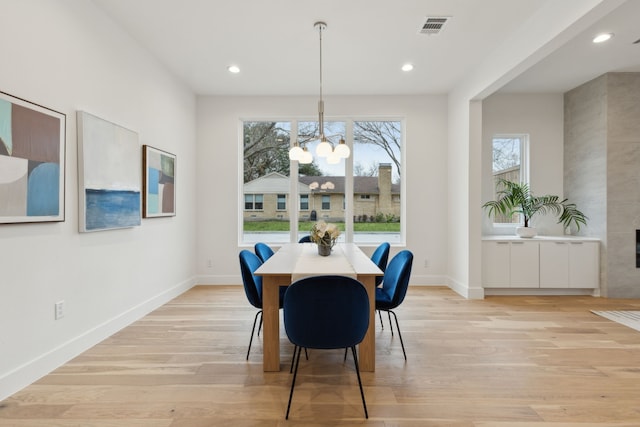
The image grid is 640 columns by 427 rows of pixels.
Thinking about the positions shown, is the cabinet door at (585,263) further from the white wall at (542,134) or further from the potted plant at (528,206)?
the white wall at (542,134)

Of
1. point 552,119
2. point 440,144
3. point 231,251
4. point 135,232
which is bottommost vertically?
point 231,251

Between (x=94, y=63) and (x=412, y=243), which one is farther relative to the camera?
(x=412, y=243)

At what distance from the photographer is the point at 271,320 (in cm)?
232

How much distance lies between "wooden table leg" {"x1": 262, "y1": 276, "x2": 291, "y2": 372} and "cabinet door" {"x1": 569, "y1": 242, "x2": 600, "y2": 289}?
4.10 metres

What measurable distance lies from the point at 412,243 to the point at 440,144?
156cm

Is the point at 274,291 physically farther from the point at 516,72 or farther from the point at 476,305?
the point at 516,72

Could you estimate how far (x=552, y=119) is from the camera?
15.9 ft

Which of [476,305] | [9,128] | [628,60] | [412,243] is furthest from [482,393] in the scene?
[628,60]

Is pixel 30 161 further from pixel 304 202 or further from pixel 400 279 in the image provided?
pixel 304 202

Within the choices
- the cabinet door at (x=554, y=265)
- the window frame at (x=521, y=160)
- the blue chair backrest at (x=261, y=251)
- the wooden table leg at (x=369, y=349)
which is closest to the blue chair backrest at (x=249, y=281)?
the blue chair backrest at (x=261, y=251)

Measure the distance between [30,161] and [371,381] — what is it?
2.65 metres

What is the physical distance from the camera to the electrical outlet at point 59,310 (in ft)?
7.73

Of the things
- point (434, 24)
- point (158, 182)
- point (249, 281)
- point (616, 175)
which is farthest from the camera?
point (616, 175)

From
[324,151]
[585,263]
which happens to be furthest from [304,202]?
[585,263]
